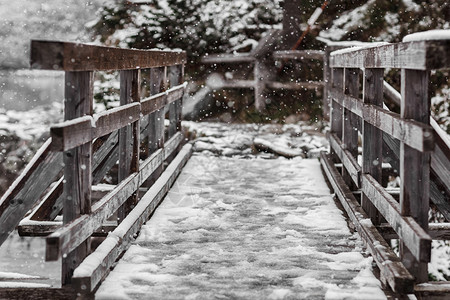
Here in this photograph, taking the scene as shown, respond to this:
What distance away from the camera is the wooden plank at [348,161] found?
5673mm

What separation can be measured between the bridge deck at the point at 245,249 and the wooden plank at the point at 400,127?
0.95m

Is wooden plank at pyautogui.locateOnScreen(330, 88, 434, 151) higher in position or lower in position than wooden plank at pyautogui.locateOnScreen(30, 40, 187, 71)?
→ lower

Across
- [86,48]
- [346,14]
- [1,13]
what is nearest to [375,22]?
[346,14]

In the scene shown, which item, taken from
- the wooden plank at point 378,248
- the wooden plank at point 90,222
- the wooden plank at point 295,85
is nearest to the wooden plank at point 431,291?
the wooden plank at point 378,248

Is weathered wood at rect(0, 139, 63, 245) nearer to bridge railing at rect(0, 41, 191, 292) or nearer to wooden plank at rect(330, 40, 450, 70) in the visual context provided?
bridge railing at rect(0, 41, 191, 292)

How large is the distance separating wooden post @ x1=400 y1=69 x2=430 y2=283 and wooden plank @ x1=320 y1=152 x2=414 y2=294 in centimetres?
33

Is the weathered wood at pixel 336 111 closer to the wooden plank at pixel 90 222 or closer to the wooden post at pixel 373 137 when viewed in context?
the wooden post at pixel 373 137

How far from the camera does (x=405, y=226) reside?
12.4 feet

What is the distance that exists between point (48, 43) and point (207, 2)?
13.1 metres

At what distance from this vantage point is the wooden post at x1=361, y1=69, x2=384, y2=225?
17.1 ft

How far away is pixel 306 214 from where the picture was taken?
6.05 meters

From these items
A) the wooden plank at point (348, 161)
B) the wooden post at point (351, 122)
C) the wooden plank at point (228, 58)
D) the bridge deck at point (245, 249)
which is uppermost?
the wooden plank at point (228, 58)

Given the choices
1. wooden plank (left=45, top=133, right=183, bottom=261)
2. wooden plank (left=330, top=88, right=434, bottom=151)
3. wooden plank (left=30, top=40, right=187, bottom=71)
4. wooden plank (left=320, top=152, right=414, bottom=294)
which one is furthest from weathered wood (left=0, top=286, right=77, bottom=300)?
wooden plank (left=330, top=88, right=434, bottom=151)

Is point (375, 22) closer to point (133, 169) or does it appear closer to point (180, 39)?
point (180, 39)
